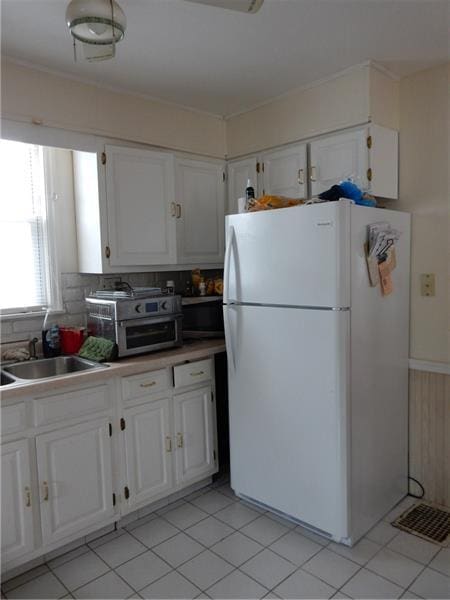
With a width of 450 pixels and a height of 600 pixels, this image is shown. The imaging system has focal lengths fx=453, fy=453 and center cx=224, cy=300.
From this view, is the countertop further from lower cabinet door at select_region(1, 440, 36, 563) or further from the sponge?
lower cabinet door at select_region(1, 440, 36, 563)

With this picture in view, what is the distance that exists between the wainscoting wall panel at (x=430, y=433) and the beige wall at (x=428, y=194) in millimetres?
151

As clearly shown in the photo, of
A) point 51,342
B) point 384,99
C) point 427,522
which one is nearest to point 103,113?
point 51,342

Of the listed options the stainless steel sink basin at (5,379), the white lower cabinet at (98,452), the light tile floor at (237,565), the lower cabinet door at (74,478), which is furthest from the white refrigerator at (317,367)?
the stainless steel sink basin at (5,379)

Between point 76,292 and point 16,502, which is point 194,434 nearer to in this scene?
point 16,502

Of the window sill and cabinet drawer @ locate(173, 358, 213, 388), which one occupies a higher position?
the window sill

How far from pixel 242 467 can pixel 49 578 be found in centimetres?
108

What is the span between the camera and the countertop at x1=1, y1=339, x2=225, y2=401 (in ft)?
6.39

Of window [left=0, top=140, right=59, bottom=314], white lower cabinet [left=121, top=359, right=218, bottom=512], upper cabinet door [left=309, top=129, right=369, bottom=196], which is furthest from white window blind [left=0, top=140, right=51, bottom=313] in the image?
upper cabinet door [left=309, top=129, right=369, bottom=196]

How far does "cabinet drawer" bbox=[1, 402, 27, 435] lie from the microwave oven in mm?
1210

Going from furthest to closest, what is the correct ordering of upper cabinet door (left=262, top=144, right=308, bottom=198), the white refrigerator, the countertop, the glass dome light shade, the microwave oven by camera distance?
the microwave oven
upper cabinet door (left=262, top=144, right=308, bottom=198)
the white refrigerator
the countertop
the glass dome light shade

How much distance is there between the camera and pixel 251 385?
2471 millimetres

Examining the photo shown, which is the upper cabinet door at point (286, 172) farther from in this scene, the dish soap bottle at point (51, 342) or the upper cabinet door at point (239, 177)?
the dish soap bottle at point (51, 342)

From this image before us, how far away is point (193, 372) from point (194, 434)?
37cm

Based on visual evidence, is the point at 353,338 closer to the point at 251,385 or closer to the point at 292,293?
the point at 292,293
